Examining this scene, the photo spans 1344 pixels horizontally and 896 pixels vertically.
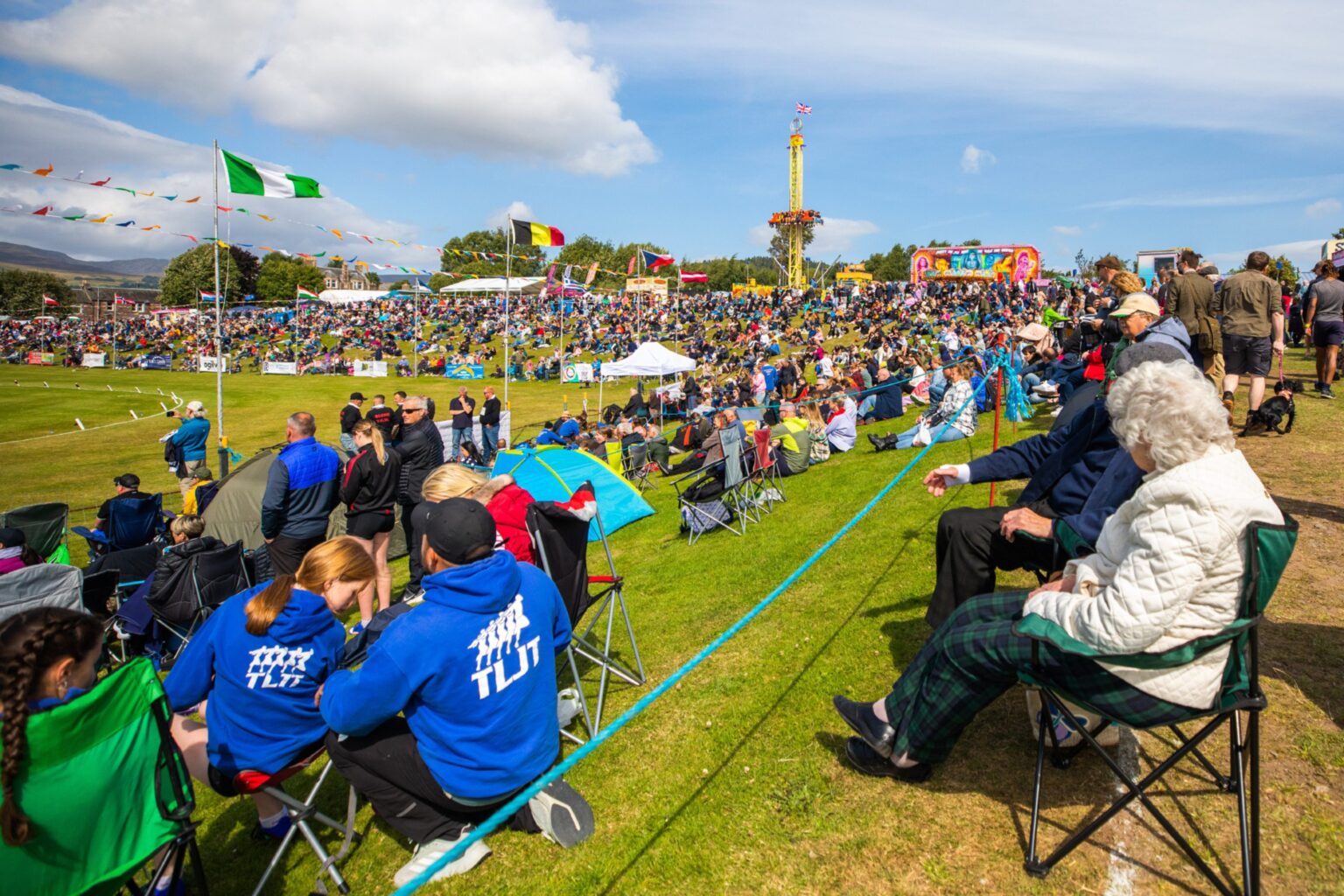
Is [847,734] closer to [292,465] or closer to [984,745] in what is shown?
[984,745]

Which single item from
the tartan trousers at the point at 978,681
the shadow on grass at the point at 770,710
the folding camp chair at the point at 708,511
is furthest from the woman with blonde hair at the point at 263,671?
the folding camp chair at the point at 708,511

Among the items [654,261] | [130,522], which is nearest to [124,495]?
[130,522]

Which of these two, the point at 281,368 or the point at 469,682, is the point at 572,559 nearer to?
the point at 469,682

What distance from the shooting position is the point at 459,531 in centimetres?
257

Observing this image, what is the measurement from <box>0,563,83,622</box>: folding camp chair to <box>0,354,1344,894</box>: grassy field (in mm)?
2665

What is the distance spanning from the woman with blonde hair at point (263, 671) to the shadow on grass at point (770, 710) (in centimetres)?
141

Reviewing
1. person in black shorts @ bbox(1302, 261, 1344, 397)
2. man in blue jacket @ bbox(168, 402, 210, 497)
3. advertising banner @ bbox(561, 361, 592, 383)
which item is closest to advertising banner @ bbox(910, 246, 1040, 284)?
advertising banner @ bbox(561, 361, 592, 383)

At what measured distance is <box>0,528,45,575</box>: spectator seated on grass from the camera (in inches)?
251

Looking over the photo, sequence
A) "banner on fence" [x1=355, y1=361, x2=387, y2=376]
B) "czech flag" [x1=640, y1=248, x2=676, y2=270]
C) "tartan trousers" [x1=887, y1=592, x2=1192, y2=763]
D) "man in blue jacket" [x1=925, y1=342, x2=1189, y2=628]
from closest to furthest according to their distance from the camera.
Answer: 1. "tartan trousers" [x1=887, y1=592, x2=1192, y2=763]
2. "man in blue jacket" [x1=925, y1=342, x2=1189, y2=628]
3. "czech flag" [x1=640, y1=248, x2=676, y2=270]
4. "banner on fence" [x1=355, y1=361, x2=387, y2=376]

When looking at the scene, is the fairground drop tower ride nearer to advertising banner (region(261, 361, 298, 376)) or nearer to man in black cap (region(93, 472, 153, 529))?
advertising banner (region(261, 361, 298, 376))

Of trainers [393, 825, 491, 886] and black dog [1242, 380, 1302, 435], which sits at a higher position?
black dog [1242, 380, 1302, 435]

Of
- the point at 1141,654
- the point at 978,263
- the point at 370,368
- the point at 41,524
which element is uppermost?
the point at 978,263

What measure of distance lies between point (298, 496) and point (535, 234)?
13.2m

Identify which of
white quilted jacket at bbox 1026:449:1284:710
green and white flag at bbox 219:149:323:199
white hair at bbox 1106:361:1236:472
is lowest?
white quilted jacket at bbox 1026:449:1284:710
